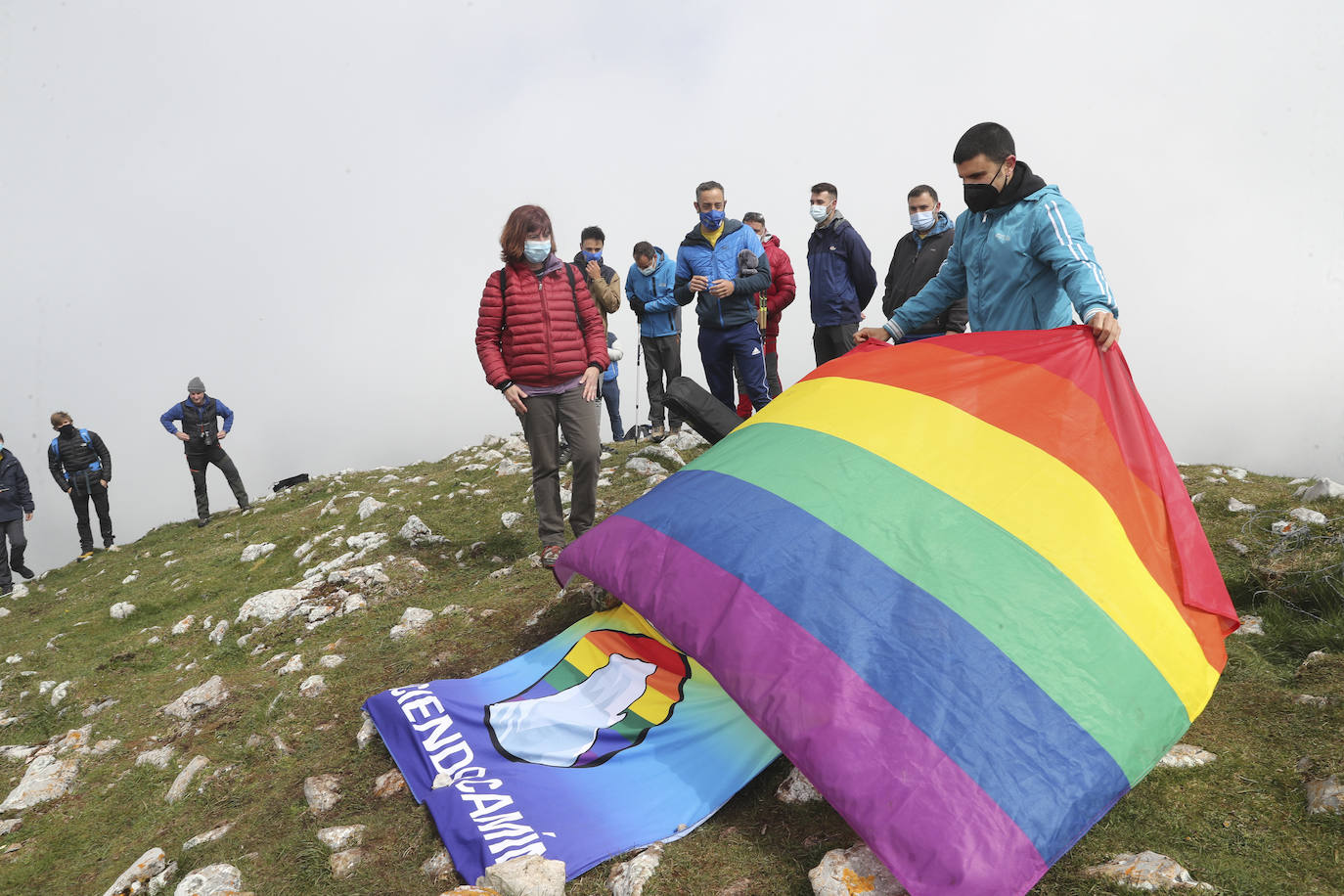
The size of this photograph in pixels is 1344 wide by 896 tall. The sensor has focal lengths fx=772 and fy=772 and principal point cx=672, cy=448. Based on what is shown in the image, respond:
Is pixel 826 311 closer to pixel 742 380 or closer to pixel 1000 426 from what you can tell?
pixel 742 380

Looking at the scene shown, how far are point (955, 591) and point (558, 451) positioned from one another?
3.81 metres

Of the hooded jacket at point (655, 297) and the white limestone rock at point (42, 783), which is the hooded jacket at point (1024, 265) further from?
the white limestone rock at point (42, 783)

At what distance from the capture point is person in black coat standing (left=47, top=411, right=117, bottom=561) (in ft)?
47.2

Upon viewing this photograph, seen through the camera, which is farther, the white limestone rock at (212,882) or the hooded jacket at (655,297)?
the hooded jacket at (655,297)

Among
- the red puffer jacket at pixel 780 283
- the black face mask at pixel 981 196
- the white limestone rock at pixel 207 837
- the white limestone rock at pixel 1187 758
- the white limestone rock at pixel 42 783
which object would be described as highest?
the black face mask at pixel 981 196

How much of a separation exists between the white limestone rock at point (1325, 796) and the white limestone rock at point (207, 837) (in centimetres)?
474

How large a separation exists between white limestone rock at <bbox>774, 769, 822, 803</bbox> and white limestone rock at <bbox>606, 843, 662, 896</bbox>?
0.61m

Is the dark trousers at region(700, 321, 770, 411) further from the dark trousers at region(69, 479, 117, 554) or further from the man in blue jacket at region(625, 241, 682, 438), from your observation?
the dark trousers at region(69, 479, 117, 554)

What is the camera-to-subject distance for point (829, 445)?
154 inches

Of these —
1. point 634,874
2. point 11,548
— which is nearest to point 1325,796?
point 634,874

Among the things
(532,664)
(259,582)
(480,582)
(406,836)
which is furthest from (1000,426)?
(259,582)

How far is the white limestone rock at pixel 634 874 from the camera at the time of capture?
292 cm

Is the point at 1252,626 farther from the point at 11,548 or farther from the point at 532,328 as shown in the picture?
the point at 11,548

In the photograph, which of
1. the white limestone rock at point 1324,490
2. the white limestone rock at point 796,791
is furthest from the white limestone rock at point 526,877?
the white limestone rock at point 1324,490
